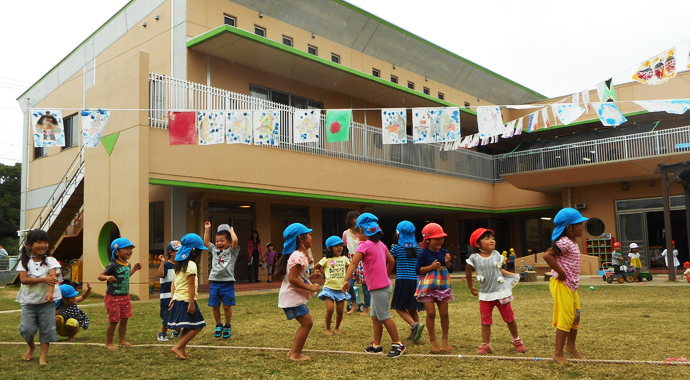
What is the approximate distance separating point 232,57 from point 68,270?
9.74 m

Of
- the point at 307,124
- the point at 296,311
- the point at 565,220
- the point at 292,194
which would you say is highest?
the point at 307,124

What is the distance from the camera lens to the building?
14.5 meters

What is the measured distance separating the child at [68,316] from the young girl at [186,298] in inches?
78.7

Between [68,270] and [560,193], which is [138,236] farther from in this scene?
[560,193]

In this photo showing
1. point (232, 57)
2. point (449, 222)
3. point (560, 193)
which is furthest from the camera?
point (449, 222)

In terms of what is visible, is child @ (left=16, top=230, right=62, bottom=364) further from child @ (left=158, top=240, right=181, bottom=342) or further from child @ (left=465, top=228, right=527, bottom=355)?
child @ (left=465, top=228, right=527, bottom=355)

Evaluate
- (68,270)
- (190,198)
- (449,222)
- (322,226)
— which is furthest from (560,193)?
(68,270)

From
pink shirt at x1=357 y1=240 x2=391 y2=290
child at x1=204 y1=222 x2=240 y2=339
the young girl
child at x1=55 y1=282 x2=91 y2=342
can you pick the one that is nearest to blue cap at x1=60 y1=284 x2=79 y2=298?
child at x1=55 y1=282 x2=91 y2=342

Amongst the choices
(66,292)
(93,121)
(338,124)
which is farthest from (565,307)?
(93,121)

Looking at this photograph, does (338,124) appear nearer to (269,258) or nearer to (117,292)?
(269,258)

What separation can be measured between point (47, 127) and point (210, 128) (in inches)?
136

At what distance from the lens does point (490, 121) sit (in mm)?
13898

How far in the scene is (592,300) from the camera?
1147cm

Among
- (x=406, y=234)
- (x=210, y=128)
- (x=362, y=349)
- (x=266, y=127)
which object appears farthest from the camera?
(x=266, y=127)
